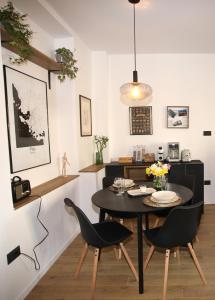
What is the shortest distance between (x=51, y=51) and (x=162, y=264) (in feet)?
9.43

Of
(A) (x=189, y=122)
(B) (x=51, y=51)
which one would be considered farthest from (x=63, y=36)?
(A) (x=189, y=122)

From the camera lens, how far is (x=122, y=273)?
8.08 ft

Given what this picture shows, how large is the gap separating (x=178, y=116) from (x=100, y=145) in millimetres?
1472

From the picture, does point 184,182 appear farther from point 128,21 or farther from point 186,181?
point 128,21

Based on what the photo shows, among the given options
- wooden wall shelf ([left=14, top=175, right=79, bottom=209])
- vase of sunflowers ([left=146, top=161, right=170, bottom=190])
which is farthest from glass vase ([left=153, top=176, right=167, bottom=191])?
wooden wall shelf ([left=14, top=175, right=79, bottom=209])

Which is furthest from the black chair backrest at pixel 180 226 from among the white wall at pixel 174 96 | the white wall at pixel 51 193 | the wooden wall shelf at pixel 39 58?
the white wall at pixel 174 96

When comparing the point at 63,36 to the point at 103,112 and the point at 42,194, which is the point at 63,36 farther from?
the point at 42,194

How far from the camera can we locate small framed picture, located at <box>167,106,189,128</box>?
14.4ft

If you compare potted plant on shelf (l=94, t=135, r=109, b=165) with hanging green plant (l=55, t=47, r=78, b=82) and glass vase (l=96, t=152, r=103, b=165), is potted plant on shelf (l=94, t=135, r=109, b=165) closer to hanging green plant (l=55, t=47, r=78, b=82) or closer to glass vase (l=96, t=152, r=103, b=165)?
glass vase (l=96, t=152, r=103, b=165)

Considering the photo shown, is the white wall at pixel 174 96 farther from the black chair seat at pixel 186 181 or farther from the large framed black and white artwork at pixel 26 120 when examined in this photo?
the large framed black and white artwork at pixel 26 120

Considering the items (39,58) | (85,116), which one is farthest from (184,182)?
(39,58)

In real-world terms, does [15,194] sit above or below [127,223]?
above

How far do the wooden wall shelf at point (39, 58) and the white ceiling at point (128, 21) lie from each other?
464 mm

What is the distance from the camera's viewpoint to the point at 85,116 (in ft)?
12.6
